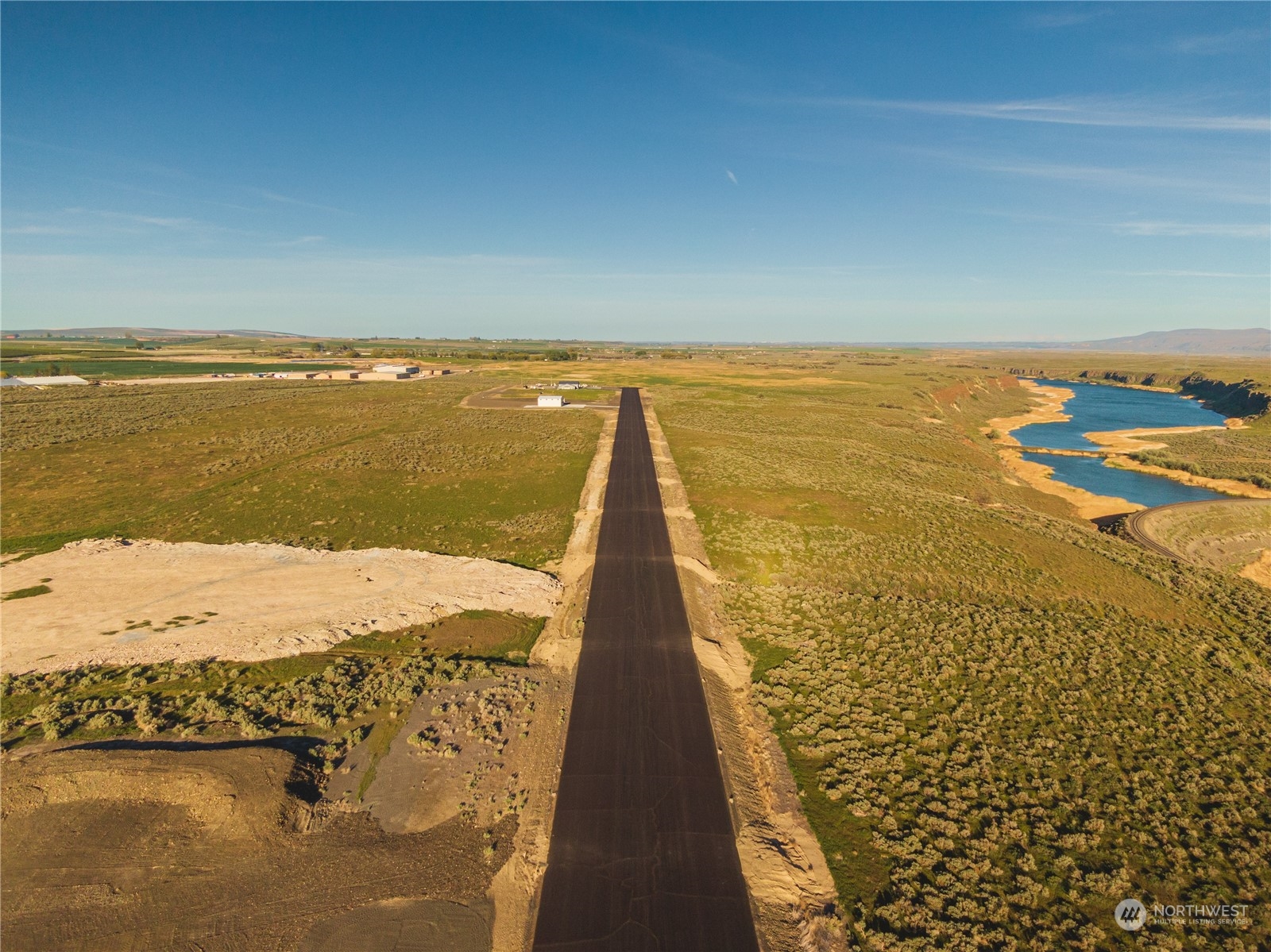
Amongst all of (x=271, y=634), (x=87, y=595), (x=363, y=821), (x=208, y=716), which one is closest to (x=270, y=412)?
(x=87, y=595)

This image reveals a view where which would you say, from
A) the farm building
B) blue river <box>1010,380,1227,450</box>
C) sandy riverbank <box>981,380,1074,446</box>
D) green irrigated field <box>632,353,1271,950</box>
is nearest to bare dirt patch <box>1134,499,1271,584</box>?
green irrigated field <box>632,353,1271,950</box>

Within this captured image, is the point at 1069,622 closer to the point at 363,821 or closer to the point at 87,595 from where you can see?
the point at 363,821

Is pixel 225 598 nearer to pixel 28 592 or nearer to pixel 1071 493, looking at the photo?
pixel 28 592

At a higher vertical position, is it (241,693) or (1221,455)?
(1221,455)

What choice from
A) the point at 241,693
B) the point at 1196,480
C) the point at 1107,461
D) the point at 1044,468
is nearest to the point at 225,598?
the point at 241,693

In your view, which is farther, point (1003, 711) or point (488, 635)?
point (488, 635)
